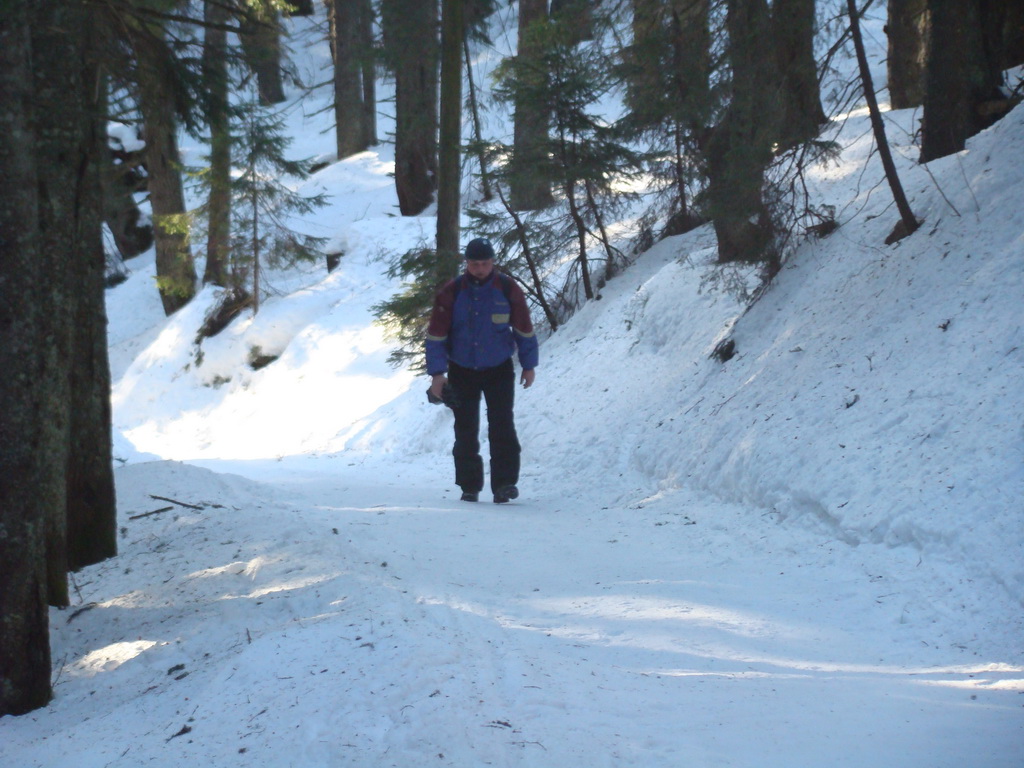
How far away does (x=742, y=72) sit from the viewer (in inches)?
358

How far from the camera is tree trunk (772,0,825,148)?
8.20 meters

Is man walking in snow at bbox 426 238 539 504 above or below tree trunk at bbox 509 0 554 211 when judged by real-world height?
below

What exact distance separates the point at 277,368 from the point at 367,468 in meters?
8.53

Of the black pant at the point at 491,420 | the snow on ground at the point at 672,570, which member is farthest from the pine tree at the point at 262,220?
A: the black pant at the point at 491,420

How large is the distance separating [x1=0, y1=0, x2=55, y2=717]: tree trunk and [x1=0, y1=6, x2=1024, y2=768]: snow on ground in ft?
1.04

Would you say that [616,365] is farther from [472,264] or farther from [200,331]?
[200,331]

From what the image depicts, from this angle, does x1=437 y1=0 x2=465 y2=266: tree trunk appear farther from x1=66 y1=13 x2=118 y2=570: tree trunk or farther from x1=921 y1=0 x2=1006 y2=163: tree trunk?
x1=66 y1=13 x2=118 y2=570: tree trunk

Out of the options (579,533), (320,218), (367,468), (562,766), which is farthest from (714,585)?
(320,218)

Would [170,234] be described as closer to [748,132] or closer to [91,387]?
[748,132]

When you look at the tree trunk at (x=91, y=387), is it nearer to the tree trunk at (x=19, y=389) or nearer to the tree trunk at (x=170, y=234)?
the tree trunk at (x=19, y=389)

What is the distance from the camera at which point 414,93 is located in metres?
20.5

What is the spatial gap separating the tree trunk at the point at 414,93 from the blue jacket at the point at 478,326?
8741 millimetres

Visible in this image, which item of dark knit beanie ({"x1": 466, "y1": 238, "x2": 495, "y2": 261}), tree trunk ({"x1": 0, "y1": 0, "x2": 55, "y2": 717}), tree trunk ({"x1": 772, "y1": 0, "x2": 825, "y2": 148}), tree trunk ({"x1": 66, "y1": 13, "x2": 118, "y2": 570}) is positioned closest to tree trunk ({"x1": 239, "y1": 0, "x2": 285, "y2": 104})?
tree trunk ({"x1": 66, "y1": 13, "x2": 118, "y2": 570})

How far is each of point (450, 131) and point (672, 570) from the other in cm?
1022
